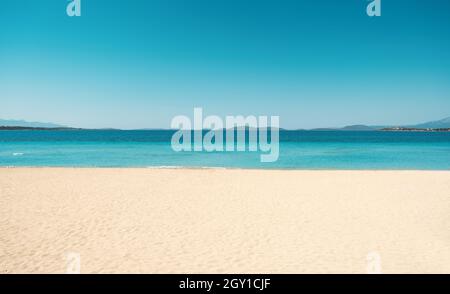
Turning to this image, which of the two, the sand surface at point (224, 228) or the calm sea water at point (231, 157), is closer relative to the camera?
the sand surface at point (224, 228)

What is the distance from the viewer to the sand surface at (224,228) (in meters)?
5.34

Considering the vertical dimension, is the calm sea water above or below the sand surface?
above

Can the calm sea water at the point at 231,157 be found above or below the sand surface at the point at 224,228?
above

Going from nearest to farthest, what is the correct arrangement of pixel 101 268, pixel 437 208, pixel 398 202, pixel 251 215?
pixel 101 268 < pixel 251 215 < pixel 437 208 < pixel 398 202

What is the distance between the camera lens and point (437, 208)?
9273 millimetres

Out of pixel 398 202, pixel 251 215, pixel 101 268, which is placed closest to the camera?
pixel 101 268

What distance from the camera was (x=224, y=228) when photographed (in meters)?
7.30

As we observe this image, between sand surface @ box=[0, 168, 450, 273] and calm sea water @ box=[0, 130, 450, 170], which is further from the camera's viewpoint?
calm sea water @ box=[0, 130, 450, 170]

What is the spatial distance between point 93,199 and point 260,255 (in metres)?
6.98

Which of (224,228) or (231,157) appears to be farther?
(231,157)

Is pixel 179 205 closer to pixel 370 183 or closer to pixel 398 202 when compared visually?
pixel 398 202

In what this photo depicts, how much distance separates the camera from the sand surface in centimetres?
534

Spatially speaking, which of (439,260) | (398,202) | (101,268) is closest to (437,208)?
(398,202)

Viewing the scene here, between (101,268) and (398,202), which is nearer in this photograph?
(101,268)
